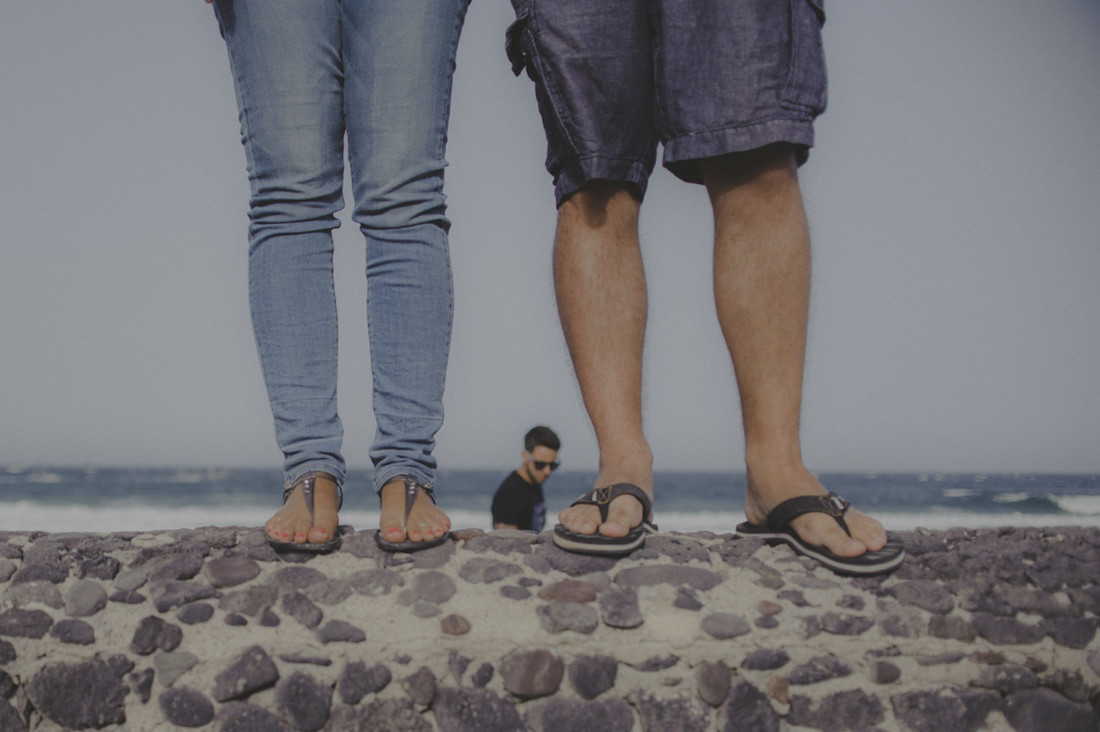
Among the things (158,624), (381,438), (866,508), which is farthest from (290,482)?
(866,508)

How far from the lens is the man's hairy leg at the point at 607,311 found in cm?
149

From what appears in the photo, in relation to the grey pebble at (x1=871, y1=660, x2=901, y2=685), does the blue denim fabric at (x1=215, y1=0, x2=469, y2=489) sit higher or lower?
higher

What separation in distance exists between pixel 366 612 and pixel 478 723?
265mm

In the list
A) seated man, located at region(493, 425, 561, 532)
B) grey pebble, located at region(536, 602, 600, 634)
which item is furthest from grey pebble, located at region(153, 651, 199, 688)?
seated man, located at region(493, 425, 561, 532)

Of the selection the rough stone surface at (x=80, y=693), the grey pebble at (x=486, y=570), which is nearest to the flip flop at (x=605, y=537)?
the grey pebble at (x=486, y=570)

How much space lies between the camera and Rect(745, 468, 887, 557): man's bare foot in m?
1.30

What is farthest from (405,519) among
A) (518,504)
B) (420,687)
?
(518,504)

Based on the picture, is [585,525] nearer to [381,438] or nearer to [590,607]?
[590,607]

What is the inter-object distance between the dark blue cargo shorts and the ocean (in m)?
12.8

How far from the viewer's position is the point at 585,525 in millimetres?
1315

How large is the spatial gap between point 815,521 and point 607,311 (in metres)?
0.60

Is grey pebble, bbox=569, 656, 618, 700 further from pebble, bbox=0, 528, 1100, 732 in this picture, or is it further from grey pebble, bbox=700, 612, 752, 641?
grey pebble, bbox=700, 612, 752, 641

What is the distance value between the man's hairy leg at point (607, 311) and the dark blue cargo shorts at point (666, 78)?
8 centimetres

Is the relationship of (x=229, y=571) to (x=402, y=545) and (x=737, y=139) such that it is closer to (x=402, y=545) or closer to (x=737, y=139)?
(x=402, y=545)
